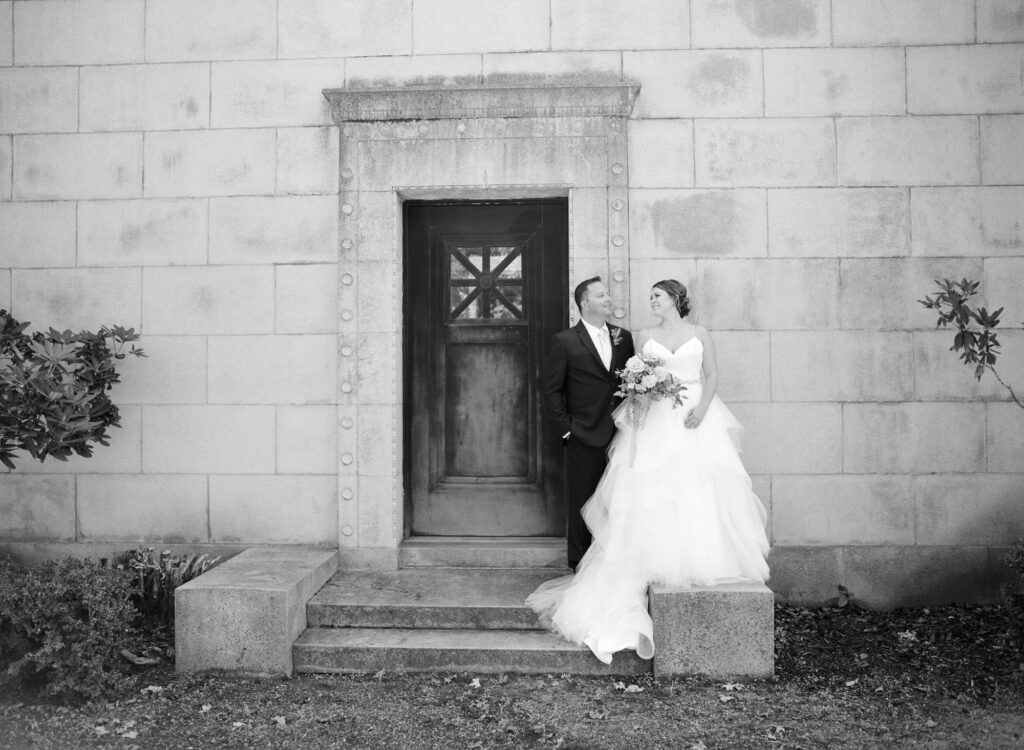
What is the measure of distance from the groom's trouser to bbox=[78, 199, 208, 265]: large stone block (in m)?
3.27

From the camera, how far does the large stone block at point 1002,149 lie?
5.89 meters

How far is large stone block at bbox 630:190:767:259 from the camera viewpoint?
5.95 meters

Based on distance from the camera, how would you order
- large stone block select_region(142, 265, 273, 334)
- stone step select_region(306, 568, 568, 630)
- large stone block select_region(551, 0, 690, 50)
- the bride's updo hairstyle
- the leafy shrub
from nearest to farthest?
the leafy shrub < stone step select_region(306, 568, 568, 630) < the bride's updo hairstyle < large stone block select_region(551, 0, 690, 50) < large stone block select_region(142, 265, 273, 334)

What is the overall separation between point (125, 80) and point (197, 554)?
3.77 m

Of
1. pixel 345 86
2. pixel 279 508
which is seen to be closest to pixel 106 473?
pixel 279 508

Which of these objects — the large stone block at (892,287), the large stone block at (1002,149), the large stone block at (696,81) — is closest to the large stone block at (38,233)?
the large stone block at (696,81)

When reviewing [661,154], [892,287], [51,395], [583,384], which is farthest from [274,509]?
[892,287]

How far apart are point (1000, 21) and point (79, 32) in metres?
7.12

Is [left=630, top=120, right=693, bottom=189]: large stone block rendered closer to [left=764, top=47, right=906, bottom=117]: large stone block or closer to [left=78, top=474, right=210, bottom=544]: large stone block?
[left=764, top=47, right=906, bottom=117]: large stone block

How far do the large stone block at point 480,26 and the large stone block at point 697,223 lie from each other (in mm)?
1462

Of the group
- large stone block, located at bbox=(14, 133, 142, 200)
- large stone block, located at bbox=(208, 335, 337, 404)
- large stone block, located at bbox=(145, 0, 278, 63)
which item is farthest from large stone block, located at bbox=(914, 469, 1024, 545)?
large stone block, located at bbox=(14, 133, 142, 200)

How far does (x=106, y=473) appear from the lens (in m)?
6.19

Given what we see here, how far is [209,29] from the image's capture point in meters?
6.15

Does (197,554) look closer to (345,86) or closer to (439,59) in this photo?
(345,86)
